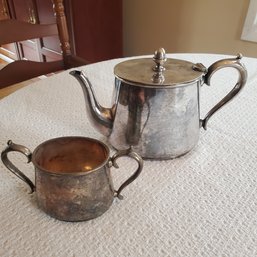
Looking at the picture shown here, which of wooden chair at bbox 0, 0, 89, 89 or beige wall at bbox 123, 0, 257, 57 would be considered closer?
wooden chair at bbox 0, 0, 89, 89

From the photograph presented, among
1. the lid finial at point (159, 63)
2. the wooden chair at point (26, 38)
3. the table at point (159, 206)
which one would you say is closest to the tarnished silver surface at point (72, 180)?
the table at point (159, 206)

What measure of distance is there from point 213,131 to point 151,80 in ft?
0.73

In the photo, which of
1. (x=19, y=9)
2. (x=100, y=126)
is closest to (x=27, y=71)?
(x=100, y=126)

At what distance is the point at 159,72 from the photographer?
1.29ft

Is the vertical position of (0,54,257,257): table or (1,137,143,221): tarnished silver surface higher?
(1,137,143,221): tarnished silver surface

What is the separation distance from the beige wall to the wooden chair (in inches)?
35.9

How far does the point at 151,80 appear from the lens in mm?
377

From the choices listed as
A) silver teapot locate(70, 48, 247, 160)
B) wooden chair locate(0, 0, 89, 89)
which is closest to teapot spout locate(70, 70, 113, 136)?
silver teapot locate(70, 48, 247, 160)

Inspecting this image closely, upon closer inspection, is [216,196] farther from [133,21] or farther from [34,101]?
[133,21]

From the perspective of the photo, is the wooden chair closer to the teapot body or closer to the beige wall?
the teapot body

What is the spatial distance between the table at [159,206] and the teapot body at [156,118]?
0.04 m

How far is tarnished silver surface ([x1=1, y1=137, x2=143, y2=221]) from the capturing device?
305 millimetres

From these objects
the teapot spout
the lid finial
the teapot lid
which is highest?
the lid finial

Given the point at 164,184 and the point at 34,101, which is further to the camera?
the point at 34,101
